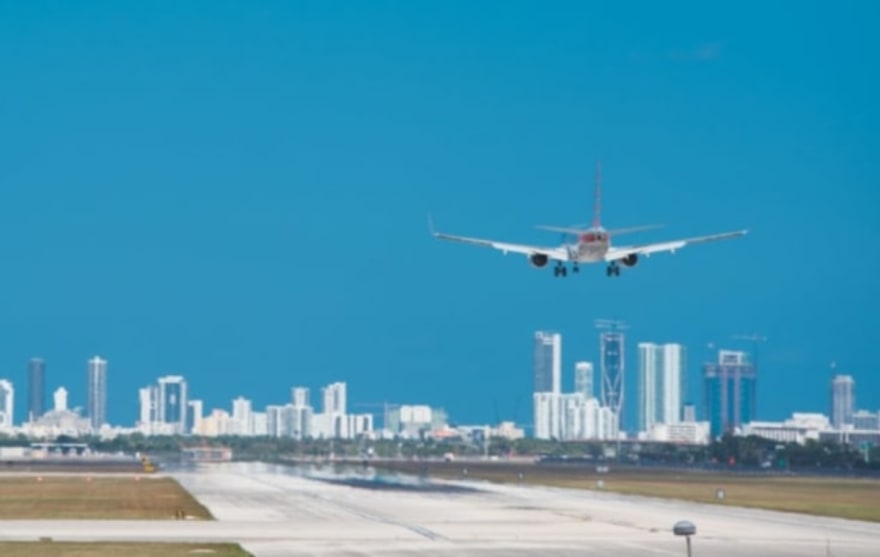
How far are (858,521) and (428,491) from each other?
47.4 metres

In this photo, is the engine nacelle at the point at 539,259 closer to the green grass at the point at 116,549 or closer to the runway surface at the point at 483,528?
the runway surface at the point at 483,528

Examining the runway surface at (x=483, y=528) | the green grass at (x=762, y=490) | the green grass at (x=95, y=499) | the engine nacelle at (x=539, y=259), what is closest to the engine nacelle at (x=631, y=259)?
the engine nacelle at (x=539, y=259)

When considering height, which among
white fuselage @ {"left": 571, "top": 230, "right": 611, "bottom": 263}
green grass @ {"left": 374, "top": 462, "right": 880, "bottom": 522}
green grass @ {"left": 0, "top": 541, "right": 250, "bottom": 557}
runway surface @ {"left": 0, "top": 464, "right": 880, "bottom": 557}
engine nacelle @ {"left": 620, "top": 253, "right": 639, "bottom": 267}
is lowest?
green grass @ {"left": 374, "top": 462, "right": 880, "bottom": 522}

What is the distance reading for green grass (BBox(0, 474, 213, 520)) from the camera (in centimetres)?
9925

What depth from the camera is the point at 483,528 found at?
87.6 metres

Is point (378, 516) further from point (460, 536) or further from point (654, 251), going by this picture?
point (654, 251)

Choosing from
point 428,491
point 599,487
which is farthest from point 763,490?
point 428,491

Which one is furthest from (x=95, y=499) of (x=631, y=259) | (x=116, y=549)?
(x=631, y=259)

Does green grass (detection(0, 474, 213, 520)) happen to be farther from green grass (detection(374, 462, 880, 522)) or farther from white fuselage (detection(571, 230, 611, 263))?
green grass (detection(374, 462, 880, 522))

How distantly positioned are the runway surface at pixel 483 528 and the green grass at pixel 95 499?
253cm

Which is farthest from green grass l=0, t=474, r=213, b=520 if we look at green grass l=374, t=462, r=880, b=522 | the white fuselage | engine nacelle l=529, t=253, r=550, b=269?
green grass l=374, t=462, r=880, b=522

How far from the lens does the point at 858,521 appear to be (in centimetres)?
9544

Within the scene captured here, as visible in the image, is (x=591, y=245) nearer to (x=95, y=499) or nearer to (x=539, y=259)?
(x=539, y=259)

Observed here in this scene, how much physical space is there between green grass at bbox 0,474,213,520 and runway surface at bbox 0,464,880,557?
2.53m
